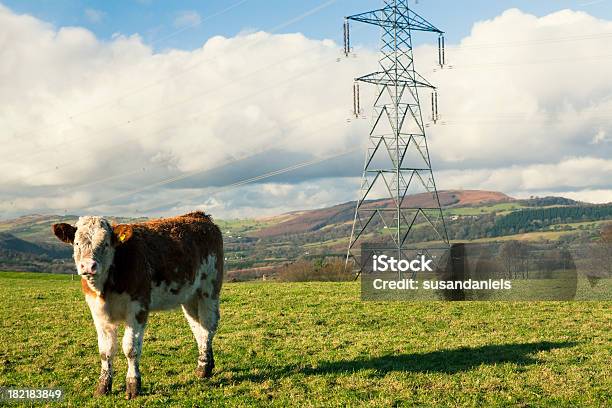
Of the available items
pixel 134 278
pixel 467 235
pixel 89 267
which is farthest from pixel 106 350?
pixel 467 235

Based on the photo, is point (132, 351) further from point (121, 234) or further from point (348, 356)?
point (348, 356)

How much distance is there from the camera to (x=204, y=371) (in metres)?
10.9

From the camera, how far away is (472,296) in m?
23.2

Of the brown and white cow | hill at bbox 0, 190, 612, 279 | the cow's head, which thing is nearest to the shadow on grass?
the brown and white cow

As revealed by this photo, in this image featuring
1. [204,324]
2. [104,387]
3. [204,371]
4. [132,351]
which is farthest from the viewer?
[204,324]

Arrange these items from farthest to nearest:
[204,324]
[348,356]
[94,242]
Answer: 1. [348,356]
2. [204,324]
3. [94,242]

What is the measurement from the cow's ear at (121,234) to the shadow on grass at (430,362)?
3.28m

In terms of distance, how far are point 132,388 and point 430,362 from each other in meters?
5.74

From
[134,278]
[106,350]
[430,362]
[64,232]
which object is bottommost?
[430,362]

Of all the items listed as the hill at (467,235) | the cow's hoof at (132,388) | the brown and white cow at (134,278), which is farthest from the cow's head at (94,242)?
the hill at (467,235)

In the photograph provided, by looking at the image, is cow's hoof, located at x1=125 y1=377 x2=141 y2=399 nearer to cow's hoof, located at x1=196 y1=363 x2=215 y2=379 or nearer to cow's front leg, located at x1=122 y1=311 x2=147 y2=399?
cow's front leg, located at x1=122 y1=311 x2=147 y2=399

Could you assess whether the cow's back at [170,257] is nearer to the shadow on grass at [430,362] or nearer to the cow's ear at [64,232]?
the cow's ear at [64,232]

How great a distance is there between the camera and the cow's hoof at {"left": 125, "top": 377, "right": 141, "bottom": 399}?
948 cm

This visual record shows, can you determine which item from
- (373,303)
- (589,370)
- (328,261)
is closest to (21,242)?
(328,261)
